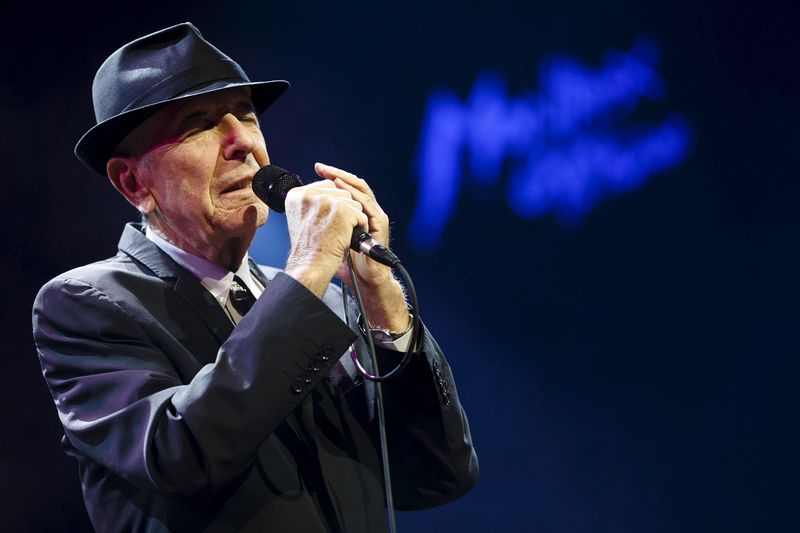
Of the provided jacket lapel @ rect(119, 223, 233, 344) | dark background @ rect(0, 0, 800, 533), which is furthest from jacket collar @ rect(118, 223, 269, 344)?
dark background @ rect(0, 0, 800, 533)

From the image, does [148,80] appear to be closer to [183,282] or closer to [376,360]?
[183,282]

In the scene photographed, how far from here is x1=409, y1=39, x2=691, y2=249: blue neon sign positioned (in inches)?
108

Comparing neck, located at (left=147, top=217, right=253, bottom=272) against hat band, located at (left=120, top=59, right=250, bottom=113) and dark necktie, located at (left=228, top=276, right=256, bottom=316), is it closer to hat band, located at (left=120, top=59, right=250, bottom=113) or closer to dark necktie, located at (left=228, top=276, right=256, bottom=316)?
dark necktie, located at (left=228, top=276, right=256, bottom=316)

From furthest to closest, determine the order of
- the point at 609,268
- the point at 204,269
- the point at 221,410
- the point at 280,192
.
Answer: the point at 609,268 → the point at 204,269 → the point at 280,192 → the point at 221,410

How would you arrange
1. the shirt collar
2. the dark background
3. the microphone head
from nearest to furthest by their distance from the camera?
the microphone head < the shirt collar < the dark background

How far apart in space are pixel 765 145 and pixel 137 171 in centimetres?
212

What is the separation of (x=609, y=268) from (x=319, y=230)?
1722mm

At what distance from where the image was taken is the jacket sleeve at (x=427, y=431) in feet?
4.87

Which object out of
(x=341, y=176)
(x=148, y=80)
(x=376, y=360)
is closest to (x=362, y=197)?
(x=341, y=176)

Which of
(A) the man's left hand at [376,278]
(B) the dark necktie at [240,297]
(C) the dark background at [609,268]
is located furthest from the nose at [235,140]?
(C) the dark background at [609,268]

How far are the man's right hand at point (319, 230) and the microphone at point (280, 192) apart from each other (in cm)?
3

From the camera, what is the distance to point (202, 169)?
1411mm

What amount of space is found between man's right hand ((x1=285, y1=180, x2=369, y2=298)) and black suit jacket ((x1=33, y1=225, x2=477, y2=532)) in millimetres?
45

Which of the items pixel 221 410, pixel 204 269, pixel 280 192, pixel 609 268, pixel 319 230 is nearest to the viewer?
pixel 221 410
